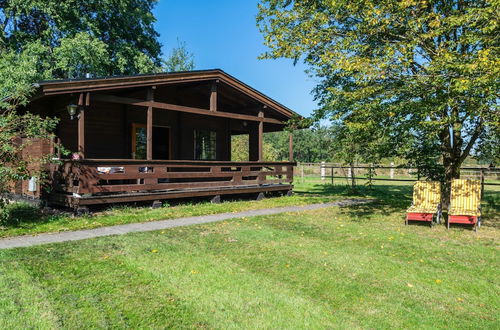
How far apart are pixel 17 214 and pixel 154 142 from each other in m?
5.48

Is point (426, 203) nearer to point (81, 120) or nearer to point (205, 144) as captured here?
point (81, 120)

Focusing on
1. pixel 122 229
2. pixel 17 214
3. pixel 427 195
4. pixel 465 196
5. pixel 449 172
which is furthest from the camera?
pixel 449 172

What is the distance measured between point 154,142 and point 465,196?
382 inches

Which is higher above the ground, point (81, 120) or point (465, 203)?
point (81, 120)

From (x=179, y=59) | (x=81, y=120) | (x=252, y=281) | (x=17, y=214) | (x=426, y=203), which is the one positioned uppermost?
(x=179, y=59)

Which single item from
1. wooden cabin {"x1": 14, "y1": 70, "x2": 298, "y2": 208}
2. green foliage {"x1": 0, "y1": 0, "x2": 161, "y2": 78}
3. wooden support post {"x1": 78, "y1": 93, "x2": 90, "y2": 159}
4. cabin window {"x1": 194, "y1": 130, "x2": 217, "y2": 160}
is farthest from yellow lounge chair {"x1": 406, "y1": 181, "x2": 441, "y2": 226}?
green foliage {"x1": 0, "y1": 0, "x2": 161, "y2": 78}

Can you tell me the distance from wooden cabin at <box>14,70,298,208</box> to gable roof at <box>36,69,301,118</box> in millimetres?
23

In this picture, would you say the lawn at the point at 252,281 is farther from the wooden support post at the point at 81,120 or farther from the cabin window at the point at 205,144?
the cabin window at the point at 205,144

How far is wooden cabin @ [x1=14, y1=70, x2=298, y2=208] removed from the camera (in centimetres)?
840

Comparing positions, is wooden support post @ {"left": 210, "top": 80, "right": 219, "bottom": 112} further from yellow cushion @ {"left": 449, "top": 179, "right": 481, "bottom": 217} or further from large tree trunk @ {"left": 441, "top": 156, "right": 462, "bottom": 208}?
large tree trunk @ {"left": 441, "top": 156, "right": 462, "bottom": 208}

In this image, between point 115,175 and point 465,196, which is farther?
point 115,175

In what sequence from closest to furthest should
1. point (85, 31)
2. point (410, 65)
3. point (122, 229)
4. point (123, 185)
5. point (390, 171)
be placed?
point (122, 229), point (410, 65), point (123, 185), point (85, 31), point (390, 171)

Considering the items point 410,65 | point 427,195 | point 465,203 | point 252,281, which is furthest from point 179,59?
point 252,281

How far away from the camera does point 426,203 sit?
8.37 meters
